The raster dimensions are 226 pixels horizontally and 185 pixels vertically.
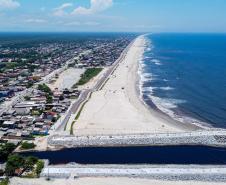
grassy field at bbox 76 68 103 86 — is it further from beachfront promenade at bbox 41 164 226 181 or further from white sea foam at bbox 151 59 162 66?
beachfront promenade at bbox 41 164 226 181

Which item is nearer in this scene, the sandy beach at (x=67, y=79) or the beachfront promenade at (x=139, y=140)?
the beachfront promenade at (x=139, y=140)

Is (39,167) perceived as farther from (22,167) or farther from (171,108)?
(171,108)

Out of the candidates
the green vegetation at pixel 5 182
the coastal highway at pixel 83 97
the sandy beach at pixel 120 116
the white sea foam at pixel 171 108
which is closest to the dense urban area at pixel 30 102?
the coastal highway at pixel 83 97

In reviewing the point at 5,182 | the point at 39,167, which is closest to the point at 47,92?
the point at 39,167

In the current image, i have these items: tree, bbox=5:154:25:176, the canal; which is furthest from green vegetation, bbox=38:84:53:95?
tree, bbox=5:154:25:176

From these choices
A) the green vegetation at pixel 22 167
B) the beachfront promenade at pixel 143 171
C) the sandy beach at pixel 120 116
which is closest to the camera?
the beachfront promenade at pixel 143 171

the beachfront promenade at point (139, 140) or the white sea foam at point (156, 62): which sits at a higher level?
the white sea foam at point (156, 62)

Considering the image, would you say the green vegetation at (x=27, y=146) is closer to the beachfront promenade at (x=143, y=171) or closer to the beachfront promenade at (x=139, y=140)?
the beachfront promenade at (x=139, y=140)
